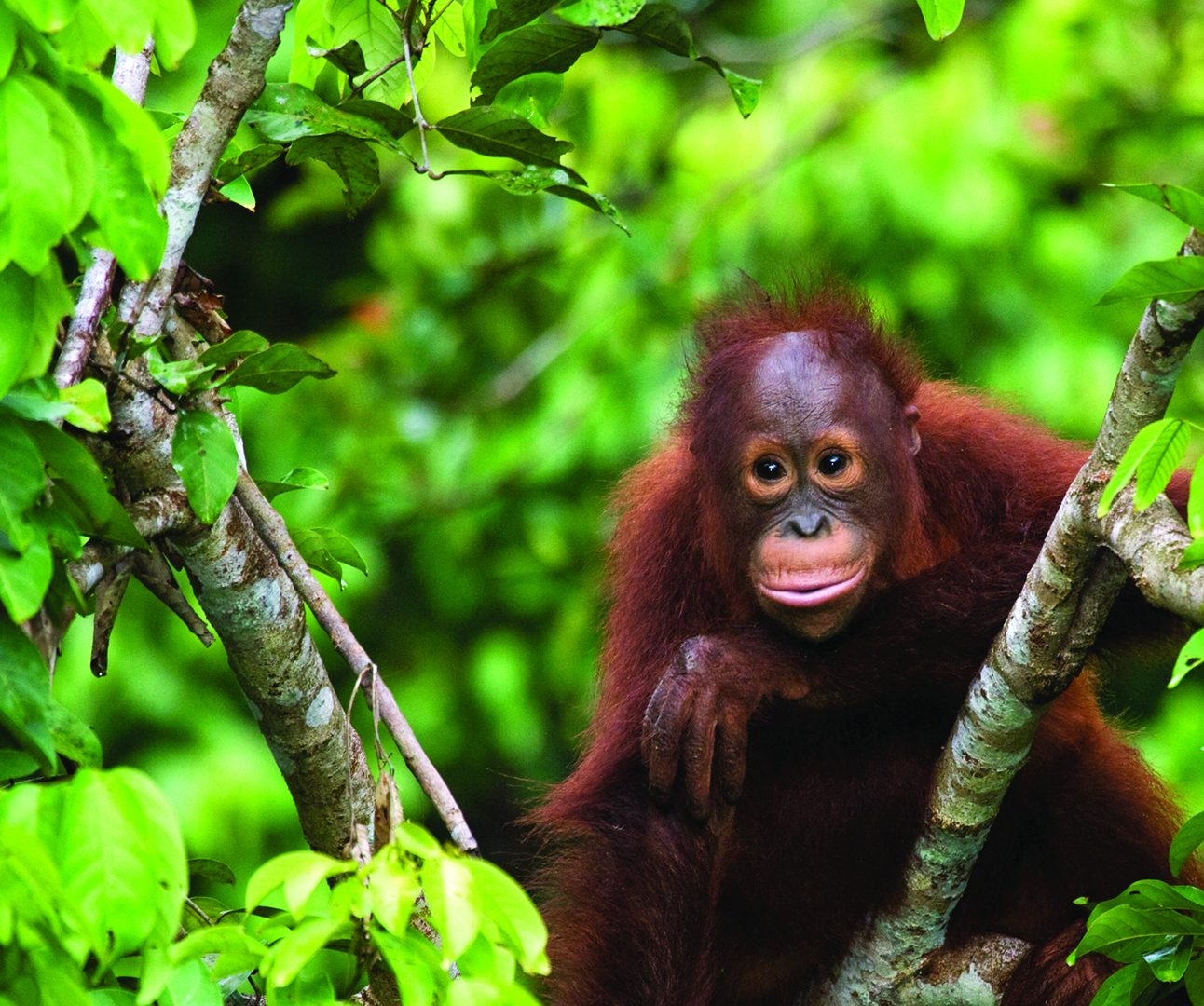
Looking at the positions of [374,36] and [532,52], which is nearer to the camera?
[532,52]

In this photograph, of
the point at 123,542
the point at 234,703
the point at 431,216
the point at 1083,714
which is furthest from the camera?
the point at 431,216

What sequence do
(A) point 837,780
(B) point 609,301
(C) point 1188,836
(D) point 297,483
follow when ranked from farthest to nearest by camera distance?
(B) point 609,301, (A) point 837,780, (D) point 297,483, (C) point 1188,836

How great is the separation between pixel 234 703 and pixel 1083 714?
2745mm

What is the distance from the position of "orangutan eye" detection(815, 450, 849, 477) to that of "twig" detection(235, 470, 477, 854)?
972 millimetres

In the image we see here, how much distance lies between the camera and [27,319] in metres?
1.29

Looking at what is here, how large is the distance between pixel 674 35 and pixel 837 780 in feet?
4.13

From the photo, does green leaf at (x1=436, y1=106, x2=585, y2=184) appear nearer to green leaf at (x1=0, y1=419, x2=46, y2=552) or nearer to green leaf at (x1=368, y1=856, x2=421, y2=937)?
green leaf at (x1=0, y1=419, x2=46, y2=552)

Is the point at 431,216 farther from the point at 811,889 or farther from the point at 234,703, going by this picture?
the point at 811,889

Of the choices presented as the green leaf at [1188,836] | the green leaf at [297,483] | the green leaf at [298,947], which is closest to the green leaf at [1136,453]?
the green leaf at [1188,836]

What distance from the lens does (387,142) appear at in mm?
2004

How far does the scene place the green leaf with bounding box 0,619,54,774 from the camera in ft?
4.45

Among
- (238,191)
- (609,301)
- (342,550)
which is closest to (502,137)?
(238,191)

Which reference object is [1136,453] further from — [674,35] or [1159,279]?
[674,35]

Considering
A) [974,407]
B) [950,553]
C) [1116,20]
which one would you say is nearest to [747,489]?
[950,553]
